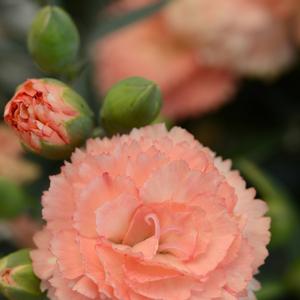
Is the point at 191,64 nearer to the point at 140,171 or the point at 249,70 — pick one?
the point at 249,70

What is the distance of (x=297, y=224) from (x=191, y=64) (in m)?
0.21

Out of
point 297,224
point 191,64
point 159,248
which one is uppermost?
point 191,64

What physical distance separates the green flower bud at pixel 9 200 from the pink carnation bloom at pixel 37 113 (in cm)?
14

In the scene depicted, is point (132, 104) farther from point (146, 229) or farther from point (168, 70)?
point (168, 70)

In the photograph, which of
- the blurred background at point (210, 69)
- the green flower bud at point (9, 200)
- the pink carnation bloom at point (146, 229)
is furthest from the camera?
the blurred background at point (210, 69)

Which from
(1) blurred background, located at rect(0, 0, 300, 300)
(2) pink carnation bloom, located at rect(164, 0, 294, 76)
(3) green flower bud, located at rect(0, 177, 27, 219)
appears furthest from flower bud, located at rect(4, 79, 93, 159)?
(2) pink carnation bloom, located at rect(164, 0, 294, 76)

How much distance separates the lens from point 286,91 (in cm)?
97

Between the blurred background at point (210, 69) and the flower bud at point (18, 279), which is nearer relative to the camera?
the flower bud at point (18, 279)

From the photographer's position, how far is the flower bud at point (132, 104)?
548 millimetres

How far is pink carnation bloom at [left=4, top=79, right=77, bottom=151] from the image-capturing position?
0.50 m

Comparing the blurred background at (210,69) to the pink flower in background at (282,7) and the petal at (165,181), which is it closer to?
the pink flower in background at (282,7)

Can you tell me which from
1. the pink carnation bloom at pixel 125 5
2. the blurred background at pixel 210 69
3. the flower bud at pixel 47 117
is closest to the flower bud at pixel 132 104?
the flower bud at pixel 47 117

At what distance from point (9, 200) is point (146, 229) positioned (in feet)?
0.58

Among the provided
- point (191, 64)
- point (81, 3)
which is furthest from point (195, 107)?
point (81, 3)
